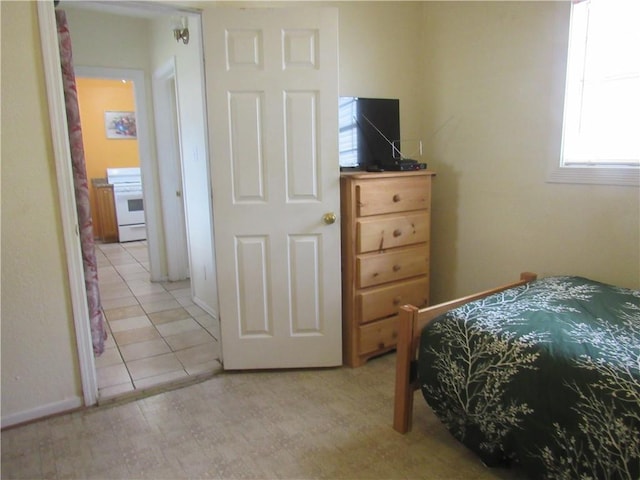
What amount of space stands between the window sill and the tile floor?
2.25 m

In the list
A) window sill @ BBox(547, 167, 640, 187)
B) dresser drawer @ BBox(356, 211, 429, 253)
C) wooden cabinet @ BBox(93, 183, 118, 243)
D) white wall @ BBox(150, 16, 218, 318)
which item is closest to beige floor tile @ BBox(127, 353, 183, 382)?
white wall @ BBox(150, 16, 218, 318)

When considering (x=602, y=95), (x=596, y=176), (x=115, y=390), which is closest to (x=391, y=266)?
(x=596, y=176)

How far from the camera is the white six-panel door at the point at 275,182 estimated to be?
7.51 ft

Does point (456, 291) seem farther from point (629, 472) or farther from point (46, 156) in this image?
point (46, 156)

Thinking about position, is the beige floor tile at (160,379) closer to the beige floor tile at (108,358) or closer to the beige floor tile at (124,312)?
the beige floor tile at (108,358)

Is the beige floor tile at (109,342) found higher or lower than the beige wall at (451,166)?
lower

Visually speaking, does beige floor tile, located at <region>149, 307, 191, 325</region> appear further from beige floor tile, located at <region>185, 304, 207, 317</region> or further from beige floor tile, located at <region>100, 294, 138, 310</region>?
beige floor tile, located at <region>100, 294, 138, 310</region>

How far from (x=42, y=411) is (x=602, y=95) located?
10.6ft

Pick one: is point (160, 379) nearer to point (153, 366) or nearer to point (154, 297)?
point (153, 366)

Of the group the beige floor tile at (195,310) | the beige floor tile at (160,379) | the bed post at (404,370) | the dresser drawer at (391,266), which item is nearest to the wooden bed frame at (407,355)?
the bed post at (404,370)

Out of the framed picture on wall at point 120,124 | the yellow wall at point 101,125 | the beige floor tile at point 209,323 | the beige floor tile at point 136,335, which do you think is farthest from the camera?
the framed picture on wall at point 120,124

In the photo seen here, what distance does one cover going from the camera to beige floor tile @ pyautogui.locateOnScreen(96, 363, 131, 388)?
2479 mm

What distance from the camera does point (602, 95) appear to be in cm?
220

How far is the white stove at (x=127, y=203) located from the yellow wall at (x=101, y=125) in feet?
0.95
